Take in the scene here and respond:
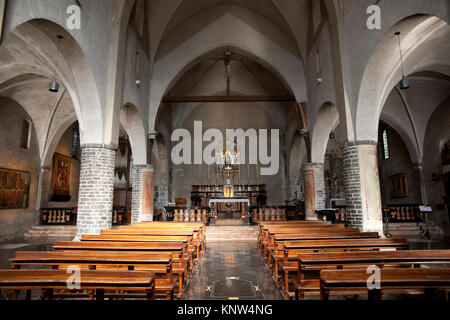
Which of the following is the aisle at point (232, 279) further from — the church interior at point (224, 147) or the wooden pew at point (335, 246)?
the wooden pew at point (335, 246)

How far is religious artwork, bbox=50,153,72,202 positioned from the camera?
17562 mm

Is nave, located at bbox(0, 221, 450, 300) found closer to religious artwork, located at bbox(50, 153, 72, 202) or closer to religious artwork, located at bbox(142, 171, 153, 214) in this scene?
religious artwork, located at bbox(142, 171, 153, 214)

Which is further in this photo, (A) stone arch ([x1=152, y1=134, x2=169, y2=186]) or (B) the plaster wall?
(B) the plaster wall

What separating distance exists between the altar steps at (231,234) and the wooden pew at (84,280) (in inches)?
365

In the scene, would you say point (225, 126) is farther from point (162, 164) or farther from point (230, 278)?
point (230, 278)

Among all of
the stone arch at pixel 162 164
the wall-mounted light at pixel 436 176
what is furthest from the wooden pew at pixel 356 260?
the stone arch at pixel 162 164

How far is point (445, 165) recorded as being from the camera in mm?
14203

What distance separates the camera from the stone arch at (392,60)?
838 cm

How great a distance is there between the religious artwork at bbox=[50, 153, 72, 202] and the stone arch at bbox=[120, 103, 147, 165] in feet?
21.9

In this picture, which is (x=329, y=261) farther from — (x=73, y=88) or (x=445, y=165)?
(x=445, y=165)

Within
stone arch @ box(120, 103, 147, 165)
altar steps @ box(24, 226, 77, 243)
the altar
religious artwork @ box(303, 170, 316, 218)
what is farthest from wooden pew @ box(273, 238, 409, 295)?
altar steps @ box(24, 226, 77, 243)

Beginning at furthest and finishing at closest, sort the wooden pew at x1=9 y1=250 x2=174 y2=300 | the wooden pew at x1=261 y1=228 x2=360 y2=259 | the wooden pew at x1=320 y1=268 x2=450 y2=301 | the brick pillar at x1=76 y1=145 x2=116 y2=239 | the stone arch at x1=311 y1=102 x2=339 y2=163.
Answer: the stone arch at x1=311 y1=102 x2=339 y2=163
the brick pillar at x1=76 y1=145 x2=116 y2=239
the wooden pew at x1=261 y1=228 x2=360 y2=259
the wooden pew at x1=9 y1=250 x2=174 y2=300
the wooden pew at x1=320 y1=268 x2=450 y2=301

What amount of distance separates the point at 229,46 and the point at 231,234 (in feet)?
36.9

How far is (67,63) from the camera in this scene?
8930mm
